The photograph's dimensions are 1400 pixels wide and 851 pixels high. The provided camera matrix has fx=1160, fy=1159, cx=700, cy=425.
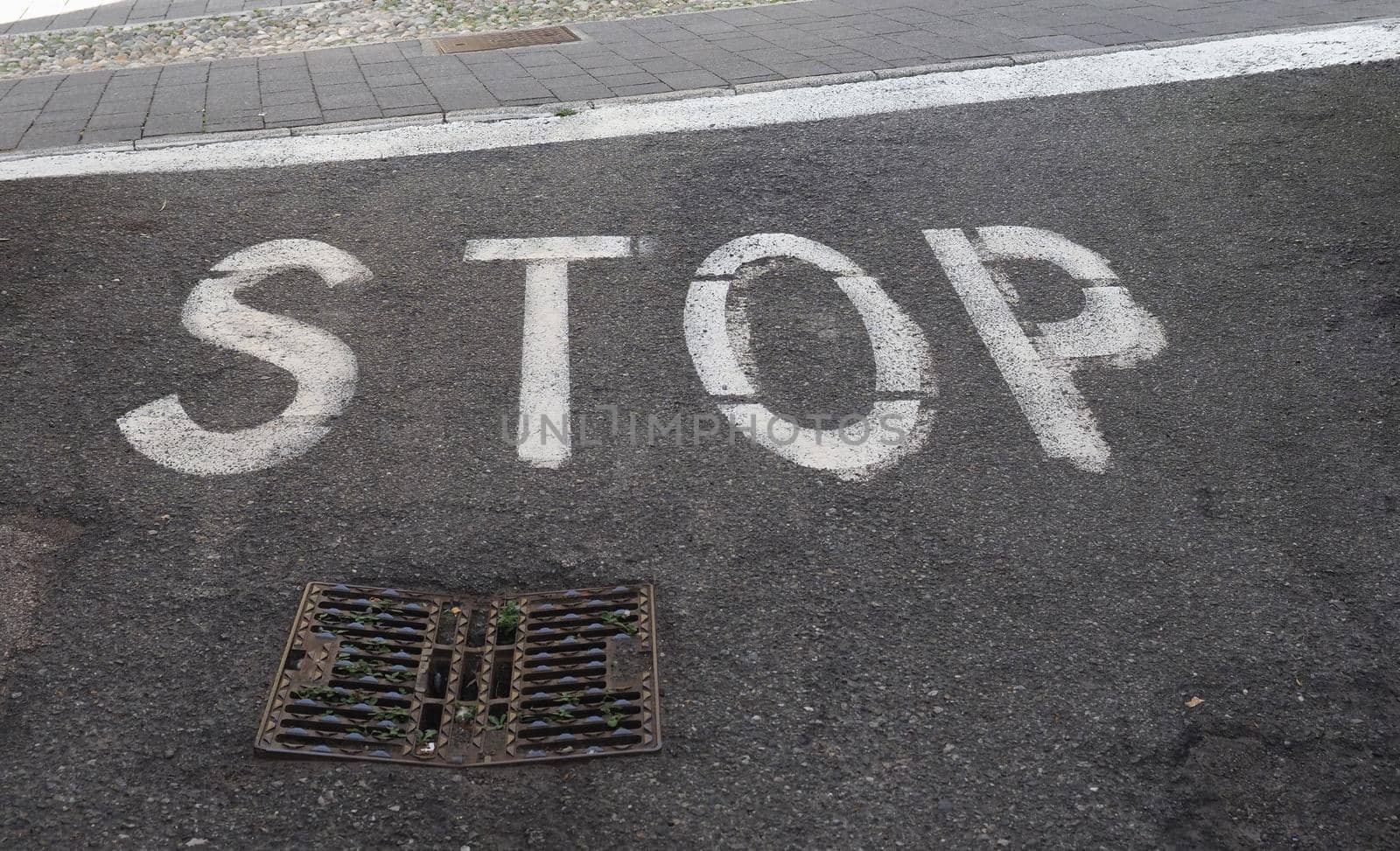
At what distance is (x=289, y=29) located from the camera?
9.69 m

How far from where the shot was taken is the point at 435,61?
28.3 feet

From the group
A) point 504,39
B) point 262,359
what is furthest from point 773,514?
point 504,39

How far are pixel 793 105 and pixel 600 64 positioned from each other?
5.61 feet

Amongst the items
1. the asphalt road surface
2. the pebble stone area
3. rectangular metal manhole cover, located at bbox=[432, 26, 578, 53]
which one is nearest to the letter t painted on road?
the asphalt road surface

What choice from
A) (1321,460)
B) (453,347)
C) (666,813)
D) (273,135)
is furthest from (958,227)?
(273,135)

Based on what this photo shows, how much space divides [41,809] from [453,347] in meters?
2.52

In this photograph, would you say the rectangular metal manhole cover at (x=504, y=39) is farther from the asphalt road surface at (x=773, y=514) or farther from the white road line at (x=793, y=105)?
the asphalt road surface at (x=773, y=514)

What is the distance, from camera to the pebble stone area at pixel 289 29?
9.11m

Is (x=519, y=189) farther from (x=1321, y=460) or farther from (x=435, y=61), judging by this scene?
(x=1321, y=460)

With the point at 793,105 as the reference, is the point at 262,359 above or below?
below

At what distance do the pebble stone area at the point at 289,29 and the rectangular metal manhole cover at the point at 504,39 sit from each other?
0.28 metres

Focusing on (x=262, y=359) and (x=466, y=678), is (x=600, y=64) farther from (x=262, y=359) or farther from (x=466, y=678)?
(x=466, y=678)

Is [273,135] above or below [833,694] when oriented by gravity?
above

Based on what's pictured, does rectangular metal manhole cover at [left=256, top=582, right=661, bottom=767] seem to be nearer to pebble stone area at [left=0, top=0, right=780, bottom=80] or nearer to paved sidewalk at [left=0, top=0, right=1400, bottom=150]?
paved sidewalk at [left=0, top=0, right=1400, bottom=150]
